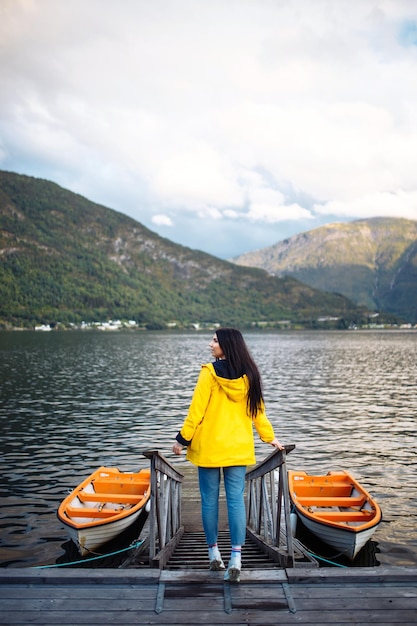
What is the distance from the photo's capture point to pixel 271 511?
31.4ft

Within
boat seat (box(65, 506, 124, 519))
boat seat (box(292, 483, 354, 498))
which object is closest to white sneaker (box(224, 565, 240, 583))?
boat seat (box(65, 506, 124, 519))

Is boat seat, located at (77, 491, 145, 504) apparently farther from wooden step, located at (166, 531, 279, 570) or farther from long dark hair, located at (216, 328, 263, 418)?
long dark hair, located at (216, 328, 263, 418)

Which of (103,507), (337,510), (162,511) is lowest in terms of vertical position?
(337,510)

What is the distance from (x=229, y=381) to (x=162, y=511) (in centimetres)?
297

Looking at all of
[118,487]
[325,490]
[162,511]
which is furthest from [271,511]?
[118,487]

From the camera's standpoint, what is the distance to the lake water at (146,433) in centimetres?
1455

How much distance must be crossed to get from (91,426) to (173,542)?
2034 centimetres

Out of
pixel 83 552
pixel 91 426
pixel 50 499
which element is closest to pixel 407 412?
pixel 91 426

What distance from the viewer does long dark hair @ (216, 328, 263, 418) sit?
7.02 metres

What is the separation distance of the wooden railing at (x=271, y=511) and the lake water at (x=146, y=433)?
3.84 m

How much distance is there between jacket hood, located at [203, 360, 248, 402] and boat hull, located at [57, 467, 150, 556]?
6.32 m

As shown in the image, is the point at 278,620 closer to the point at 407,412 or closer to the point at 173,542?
the point at 173,542

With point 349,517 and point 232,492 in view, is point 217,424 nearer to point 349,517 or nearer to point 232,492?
point 232,492

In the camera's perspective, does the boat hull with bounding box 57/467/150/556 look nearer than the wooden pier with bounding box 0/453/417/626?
No
